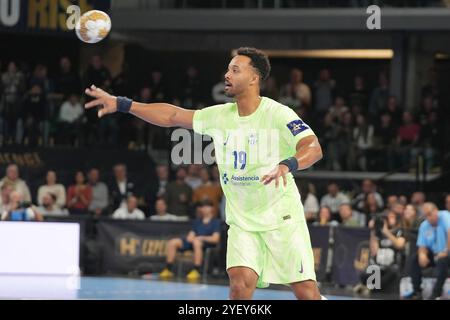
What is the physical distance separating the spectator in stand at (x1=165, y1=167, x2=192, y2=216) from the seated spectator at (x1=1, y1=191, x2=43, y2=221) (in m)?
3.16

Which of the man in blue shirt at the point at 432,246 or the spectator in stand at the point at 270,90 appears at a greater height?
the spectator in stand at the point at 270,90

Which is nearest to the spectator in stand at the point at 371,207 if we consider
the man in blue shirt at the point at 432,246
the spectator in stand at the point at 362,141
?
the man in blue shirt at the point at 432,246

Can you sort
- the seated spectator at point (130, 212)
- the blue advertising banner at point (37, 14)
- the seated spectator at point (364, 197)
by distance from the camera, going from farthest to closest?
the blue advertising banner at point (37, 14) → the seated spectator at point (130, 212) → the seated spectator at point (364, 197)

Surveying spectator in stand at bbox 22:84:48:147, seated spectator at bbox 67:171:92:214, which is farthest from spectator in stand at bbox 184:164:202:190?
spectator in stand at bbox 22:84:48:147

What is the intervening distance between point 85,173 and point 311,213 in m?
6.20

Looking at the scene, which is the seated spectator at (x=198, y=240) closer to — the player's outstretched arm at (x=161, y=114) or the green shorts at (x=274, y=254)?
the player's outstretched arm at (x=161, y=114)

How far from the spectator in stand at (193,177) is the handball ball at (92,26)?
10552 mm

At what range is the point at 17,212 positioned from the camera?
20484mm

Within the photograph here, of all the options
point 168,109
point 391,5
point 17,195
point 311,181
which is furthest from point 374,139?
point 168,109

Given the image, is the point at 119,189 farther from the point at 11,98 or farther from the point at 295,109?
the point at 295,109

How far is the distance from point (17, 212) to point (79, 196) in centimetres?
288

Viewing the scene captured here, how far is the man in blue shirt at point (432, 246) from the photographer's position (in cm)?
1830

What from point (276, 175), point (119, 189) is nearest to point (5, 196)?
point (119, 189)

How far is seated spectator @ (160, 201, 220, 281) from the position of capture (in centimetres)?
2111
